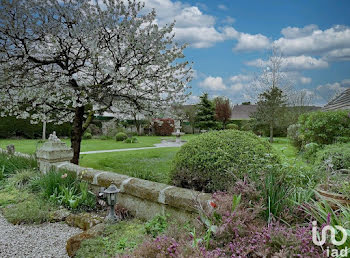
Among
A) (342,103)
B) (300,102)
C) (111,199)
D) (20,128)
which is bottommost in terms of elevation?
(111,199)

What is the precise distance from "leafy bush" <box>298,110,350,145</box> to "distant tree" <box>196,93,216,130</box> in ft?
59.4

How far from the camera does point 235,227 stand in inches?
67.7

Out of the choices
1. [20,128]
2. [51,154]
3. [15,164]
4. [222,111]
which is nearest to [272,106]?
[222,111]

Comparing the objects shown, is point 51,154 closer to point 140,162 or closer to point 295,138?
point 140,162

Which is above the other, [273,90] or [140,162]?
[273,90]

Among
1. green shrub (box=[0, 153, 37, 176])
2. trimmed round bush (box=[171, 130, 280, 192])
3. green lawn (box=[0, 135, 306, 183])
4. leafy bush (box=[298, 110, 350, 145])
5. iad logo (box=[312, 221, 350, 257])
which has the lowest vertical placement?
green lawn (box=[0, 135, 306, 183])

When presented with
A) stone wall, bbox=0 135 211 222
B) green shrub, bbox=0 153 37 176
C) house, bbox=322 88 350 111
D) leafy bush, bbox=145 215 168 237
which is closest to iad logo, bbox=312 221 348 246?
stone wall, bbox=0 135 211 222

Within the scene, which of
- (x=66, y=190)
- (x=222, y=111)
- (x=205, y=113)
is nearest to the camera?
(x=66, y=190)

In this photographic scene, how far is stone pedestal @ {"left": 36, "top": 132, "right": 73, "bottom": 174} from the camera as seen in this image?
4699mm

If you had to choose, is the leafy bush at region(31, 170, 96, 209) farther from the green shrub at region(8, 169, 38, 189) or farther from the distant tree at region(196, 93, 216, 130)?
the distant tree at region(196, 93, 216, 130)

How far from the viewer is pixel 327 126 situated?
7816 mm

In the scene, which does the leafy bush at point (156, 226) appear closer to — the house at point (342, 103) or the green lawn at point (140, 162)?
the green lawn at point (140, 162)

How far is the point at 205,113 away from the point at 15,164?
2309 centimetres

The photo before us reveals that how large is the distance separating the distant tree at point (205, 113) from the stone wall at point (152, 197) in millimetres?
23235
